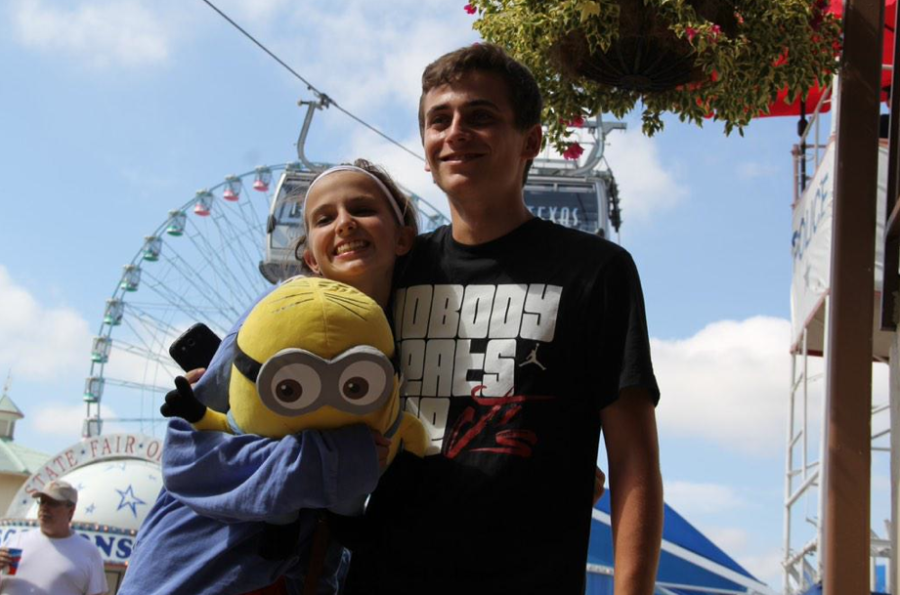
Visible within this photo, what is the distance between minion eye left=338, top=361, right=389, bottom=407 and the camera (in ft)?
4.94

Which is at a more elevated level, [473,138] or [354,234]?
[473,138]

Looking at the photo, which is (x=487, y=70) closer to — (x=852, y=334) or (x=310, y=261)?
(x=310, y=261)

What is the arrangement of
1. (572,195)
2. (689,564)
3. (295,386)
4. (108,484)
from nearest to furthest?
1. (295,386)
2. (689,564)
3. (108,484)
4. (572,195)

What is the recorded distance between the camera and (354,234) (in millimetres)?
1827

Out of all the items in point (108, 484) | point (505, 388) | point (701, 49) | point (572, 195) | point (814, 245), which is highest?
point (572, 195)

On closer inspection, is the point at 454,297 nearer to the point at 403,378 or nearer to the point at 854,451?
the point at 403,378

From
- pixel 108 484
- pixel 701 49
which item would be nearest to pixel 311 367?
pixel 701 49

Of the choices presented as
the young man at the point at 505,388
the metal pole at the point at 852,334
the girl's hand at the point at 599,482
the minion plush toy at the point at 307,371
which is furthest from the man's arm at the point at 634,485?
the metal pole at the point at 852,334

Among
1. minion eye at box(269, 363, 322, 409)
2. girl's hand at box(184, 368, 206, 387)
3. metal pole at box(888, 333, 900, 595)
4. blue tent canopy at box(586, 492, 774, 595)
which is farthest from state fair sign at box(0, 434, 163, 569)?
minion eye at box(269, 363, 322, 409)

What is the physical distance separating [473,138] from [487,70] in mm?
145

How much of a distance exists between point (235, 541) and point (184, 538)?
81 mm

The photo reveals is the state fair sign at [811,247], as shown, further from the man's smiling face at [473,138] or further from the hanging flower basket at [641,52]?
the man's smiling face at [473,138]

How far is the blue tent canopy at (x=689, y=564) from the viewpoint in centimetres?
773

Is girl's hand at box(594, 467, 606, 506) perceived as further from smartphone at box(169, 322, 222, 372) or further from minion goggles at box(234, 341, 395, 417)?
smartphone at box(169, 322, 222, 372)
